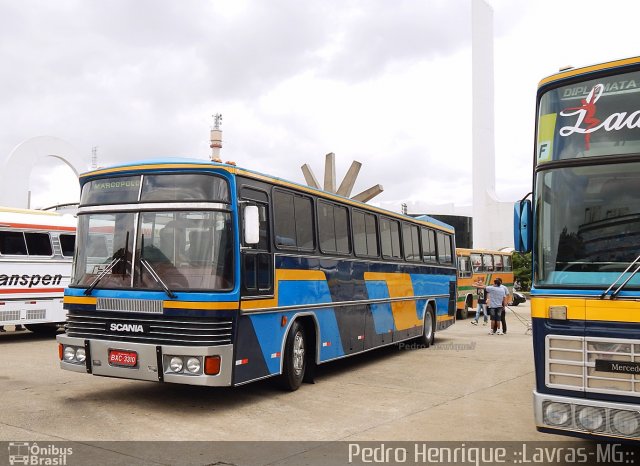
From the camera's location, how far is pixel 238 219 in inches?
323

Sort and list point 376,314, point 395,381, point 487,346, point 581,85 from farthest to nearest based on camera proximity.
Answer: point 487,346
point 376,314
point 395,381
point 581,85

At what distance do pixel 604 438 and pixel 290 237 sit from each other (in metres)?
5.37

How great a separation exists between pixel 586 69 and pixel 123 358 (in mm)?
6046

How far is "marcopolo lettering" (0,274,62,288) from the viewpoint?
47.4 ft

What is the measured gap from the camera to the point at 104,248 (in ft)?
28.0

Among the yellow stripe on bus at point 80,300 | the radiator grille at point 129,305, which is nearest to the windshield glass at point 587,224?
the radiator grille at point 129,305

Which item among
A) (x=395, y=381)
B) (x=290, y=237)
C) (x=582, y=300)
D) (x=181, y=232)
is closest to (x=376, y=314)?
(x=395, y=381)

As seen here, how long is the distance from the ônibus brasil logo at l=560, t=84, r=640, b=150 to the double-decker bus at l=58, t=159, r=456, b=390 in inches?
155

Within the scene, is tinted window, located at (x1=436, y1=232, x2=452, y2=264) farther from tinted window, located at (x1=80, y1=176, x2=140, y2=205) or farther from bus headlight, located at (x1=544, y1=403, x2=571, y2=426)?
bus headlight, located at (x1=544, y1=403, x2=571, y2=426)

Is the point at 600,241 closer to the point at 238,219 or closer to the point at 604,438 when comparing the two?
the point at 604,438

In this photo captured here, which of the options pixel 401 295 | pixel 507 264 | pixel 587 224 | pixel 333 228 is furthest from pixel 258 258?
pixel 507 264

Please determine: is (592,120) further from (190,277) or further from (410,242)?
(410,242)

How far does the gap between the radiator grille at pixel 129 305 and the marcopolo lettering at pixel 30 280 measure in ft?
24.2

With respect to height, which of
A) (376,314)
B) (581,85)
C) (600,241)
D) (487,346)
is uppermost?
(581,85)
